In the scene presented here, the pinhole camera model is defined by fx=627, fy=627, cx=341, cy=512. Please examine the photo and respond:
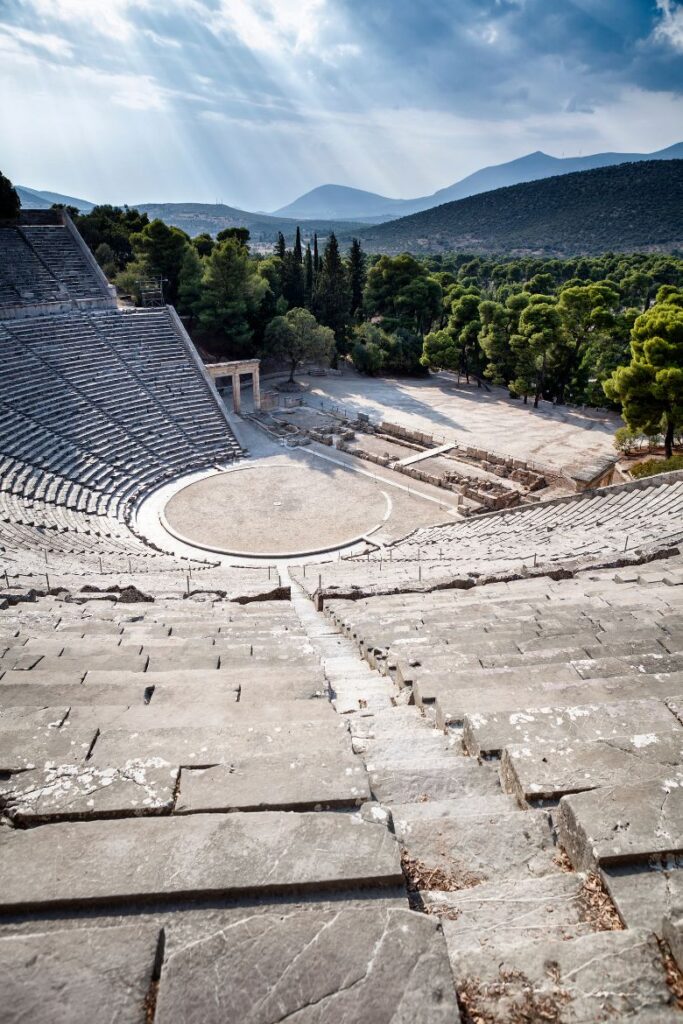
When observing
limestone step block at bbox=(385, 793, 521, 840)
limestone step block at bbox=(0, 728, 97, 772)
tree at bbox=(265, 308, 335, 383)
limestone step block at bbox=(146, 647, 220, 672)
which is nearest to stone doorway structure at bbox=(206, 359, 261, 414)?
tree at bbox=(265, 308, 335, 383)

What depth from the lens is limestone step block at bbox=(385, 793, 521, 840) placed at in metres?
3.39

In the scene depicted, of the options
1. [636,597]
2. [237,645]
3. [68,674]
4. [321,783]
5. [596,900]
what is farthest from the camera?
[636,597]

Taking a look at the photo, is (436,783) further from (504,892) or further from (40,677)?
(40,677)

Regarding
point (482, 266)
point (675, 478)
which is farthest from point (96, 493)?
point (482, 266)

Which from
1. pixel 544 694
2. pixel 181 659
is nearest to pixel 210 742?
pixel 544 694

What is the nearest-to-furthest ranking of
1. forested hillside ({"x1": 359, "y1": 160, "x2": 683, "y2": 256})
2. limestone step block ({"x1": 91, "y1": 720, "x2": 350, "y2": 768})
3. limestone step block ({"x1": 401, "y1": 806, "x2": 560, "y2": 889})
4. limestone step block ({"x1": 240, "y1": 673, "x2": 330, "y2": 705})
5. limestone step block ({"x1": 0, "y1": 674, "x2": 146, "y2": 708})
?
limestone step block ({"x1": 401, "y1": 806, "x2": 560, "y2": 889}) → limestone step block ({"x1": 91, "y1": 720, "x2": 350, "y2": 768}) → limestone step block ({"x1": 0, "y1": 674, "x2": 146, "y2": 708}) → limestone step block ({"x1": 240, "y1": 673, "x2": 330, "y2": 705}) → forested hillside ({"x1": 359, "y1": 160, "x2": 683, "y2": 256})

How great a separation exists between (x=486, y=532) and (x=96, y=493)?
44.1ft

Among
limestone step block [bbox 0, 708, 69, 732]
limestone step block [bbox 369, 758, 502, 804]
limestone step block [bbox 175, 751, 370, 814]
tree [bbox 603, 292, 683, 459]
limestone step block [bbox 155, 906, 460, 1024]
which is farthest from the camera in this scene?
tree [bbox 603, 292, 683, 459]

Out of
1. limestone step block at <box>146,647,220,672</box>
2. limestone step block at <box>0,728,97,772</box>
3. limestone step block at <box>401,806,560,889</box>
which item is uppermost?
limestone step block at <box>0,728,97,772</box>

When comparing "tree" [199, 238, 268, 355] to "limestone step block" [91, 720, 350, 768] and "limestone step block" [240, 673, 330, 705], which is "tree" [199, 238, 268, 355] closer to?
"limestone step block" [240, 673, 330, 705]

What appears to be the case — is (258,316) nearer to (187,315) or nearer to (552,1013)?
(187,315)

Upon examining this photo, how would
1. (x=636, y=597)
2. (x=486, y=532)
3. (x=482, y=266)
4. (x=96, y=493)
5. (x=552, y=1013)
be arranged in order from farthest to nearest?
(x=482, y=266) < (x=96, y=493) < (x=486, y=532) < (x=636, y=597) < (x=552, y=1013)

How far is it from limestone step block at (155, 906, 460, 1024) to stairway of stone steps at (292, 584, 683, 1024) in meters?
0.18

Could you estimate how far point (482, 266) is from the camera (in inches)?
4043
